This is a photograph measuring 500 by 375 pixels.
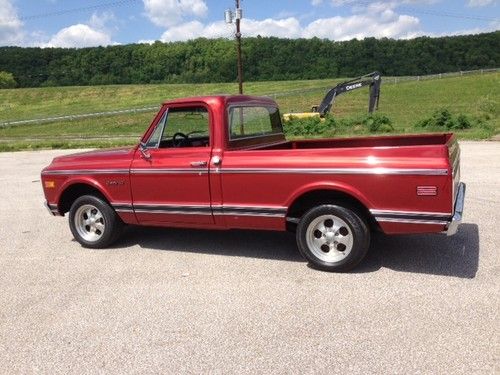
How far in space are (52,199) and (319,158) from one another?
348 cm

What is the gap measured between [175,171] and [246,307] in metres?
1.88

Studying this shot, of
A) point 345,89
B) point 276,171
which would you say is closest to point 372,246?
point 276,171

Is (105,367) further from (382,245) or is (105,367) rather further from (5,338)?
(382,245)

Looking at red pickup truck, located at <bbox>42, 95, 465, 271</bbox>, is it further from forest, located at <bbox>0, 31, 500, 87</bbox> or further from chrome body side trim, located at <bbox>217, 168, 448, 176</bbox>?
→ forest, located at <bbox>0, 31, 500, 87</bbox>

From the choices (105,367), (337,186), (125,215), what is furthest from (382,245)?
(105,367)

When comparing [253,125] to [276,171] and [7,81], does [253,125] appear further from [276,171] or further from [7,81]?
[7,81]

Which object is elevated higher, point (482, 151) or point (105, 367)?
point (105, 367)

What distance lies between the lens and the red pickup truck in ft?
15.0

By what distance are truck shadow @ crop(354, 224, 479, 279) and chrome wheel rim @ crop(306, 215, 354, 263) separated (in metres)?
0.27

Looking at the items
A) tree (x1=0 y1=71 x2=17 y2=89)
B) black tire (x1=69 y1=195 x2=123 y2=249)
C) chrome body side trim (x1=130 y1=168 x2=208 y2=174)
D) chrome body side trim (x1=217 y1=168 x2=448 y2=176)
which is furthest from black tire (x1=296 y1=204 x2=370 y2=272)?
tree (x1=0 y1=71 x2=17 y2=89)

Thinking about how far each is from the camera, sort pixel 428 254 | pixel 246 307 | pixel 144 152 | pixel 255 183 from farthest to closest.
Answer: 1. pixel 144 152
2. pixel 428 254
3. pixel 255 183
4. pixel 246 307

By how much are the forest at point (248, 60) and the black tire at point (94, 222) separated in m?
85.9

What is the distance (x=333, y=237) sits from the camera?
16.3ft

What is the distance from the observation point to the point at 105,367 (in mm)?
3395
